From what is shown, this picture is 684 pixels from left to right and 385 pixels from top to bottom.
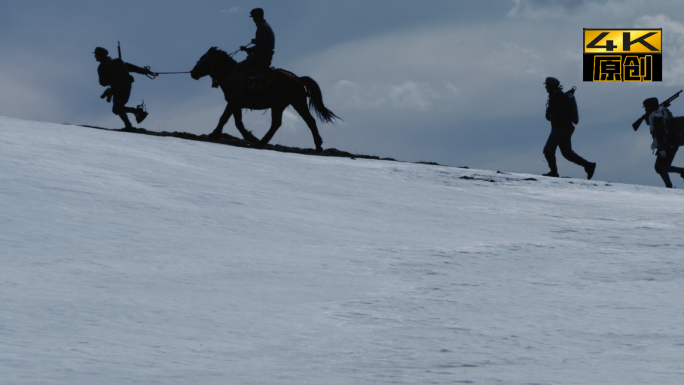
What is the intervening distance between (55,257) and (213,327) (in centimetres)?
146

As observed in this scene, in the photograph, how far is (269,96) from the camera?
1176 cm

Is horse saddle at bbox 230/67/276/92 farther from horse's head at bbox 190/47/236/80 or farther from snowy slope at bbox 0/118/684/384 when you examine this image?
snowy slope at bbox 0/118/684/384

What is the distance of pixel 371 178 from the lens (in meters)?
9.33

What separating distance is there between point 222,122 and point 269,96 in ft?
3.28

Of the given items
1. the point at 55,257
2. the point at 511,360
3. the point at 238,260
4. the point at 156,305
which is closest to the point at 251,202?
the point at 238,260

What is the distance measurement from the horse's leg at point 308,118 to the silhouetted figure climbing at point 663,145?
5559mm

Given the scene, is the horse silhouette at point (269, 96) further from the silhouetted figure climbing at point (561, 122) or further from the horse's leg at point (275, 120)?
the silhouetted figure climbing at point (561, 122)

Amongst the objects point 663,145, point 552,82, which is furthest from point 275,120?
point 663,145

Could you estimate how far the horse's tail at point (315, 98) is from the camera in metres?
12.0

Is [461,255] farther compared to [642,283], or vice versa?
[461,255]

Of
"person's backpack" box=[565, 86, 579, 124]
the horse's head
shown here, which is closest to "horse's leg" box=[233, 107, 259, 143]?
the horse's head

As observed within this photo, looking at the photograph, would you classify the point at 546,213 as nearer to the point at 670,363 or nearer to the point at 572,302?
the point at 572,302

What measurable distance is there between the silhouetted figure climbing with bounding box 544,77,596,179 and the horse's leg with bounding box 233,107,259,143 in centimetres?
499

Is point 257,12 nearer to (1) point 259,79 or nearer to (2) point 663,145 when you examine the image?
(1) point 259,79
